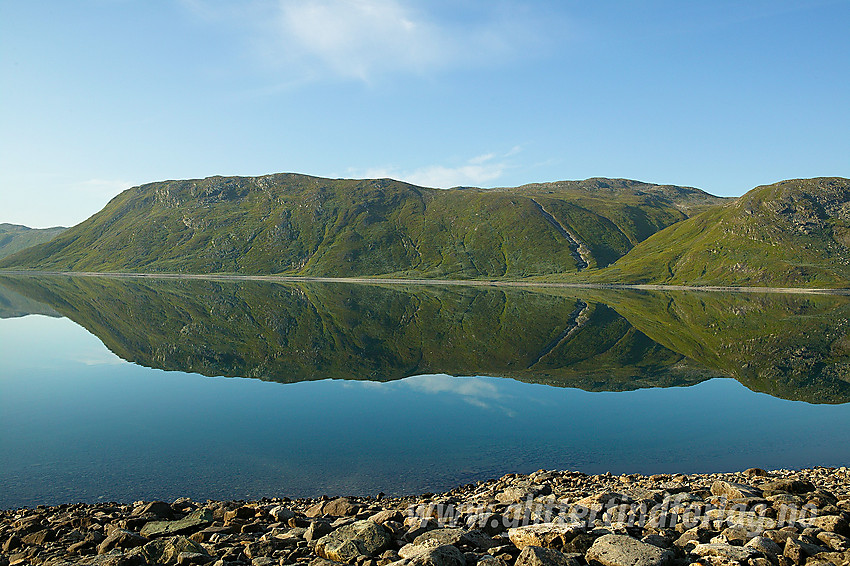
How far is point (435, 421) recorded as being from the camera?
3991 centimetres

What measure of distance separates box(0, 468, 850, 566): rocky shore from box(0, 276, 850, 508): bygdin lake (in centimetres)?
733

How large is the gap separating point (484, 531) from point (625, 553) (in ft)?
15.9

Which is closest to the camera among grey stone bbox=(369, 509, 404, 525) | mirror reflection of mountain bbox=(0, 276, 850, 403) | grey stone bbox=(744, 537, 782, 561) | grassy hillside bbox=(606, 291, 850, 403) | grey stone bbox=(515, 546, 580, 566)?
grey stone bbox=(515, 546, 580, 566)

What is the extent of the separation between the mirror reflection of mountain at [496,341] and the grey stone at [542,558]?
4224cm

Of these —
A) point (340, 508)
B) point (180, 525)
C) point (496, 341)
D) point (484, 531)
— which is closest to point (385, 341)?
point (496, 341)

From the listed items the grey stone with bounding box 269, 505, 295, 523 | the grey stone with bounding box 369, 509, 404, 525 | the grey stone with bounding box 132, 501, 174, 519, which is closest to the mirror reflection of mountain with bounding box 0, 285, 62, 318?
the grey stone with bounding box 132, 501, 174, 519

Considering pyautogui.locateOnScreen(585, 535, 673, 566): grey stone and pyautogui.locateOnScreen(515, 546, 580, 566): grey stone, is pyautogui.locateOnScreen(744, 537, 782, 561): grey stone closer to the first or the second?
pyautogui.locateOnScreen(585, 535, 673, 566): grey stone

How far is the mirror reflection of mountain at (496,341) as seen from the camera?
59.3 m

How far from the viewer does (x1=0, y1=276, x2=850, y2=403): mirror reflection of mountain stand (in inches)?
2334

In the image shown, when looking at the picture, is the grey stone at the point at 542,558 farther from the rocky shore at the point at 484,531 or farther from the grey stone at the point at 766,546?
the grey stone at the point at 766,546

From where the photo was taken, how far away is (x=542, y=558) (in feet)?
41.3

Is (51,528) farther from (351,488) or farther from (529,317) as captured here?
(529,317)

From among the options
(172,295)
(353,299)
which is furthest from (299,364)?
(172,295)

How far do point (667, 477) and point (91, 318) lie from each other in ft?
356
